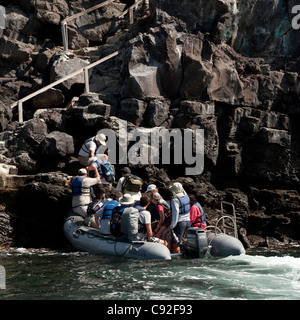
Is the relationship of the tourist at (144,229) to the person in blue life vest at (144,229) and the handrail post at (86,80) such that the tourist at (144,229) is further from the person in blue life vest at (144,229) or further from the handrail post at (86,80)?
the handrail post at (86,80)

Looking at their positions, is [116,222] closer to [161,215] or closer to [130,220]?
[130,220]

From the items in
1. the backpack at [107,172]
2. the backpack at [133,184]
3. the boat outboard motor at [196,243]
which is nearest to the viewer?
the boat outboard motor at [196,243]

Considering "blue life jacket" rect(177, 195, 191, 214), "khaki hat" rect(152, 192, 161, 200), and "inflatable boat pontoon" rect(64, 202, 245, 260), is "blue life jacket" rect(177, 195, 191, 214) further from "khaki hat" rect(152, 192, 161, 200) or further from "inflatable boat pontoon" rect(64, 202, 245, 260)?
"khaki hat" rect(152, 192, 161, 200)

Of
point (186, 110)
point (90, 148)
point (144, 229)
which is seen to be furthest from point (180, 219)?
point (186, 110)

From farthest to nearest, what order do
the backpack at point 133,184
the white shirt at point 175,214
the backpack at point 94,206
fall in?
the backpack at point 133,184 < the backpack at point 94,206 < the white shirt at point 175,214

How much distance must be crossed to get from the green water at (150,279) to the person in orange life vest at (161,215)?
1148 millimetres

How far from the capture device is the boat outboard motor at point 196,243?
10.0 metres

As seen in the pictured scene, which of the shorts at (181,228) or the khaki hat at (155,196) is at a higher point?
the khaki hat at (155,196)

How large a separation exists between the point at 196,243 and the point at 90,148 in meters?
5.35

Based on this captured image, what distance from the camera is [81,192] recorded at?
40.2 feet

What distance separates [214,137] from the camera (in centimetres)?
1653

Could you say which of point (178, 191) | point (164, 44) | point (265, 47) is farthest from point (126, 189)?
point (265, 47)

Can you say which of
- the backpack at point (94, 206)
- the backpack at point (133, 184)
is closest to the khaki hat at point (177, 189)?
the backpack at point (133, 184)

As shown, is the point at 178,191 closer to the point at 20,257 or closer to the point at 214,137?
the point at 20,257
